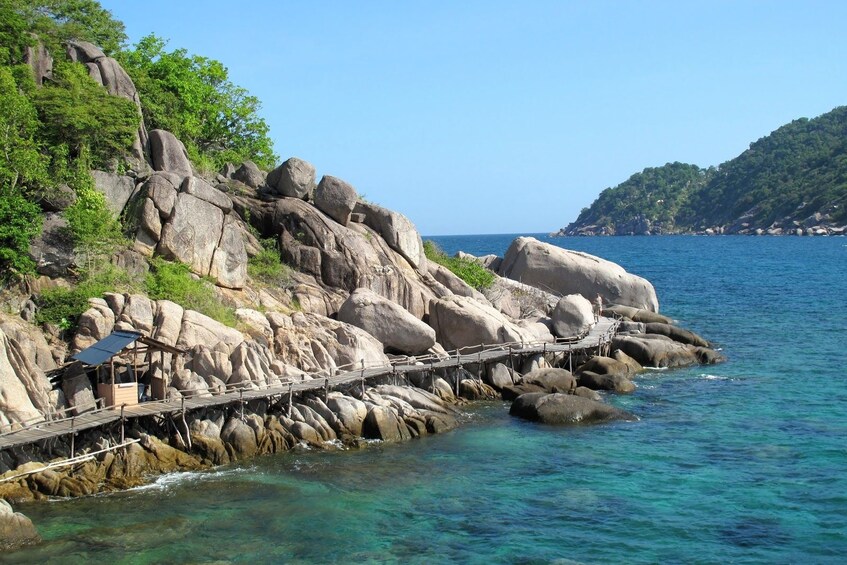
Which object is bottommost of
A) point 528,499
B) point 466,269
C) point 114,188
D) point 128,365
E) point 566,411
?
point 528,499

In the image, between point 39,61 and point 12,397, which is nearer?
point 12,397

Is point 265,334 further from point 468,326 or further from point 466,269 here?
point 466,269

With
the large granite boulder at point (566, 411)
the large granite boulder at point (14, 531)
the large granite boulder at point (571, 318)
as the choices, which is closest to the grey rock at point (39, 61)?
Result: the large granite boulder at point (14, 531)

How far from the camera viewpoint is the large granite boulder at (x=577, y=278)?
55.1m

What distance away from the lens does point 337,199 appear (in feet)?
143

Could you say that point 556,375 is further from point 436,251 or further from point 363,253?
point 436,251

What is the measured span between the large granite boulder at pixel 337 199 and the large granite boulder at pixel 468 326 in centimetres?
642

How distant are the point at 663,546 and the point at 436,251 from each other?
107ft

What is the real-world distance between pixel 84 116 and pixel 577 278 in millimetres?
30599

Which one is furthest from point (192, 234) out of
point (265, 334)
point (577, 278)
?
point (577, 278)

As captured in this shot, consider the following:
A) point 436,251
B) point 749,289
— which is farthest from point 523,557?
point 749,289

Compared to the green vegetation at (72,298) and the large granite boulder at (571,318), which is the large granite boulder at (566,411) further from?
the green vegetation at (72,298)

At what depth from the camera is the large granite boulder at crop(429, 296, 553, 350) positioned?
4003cm

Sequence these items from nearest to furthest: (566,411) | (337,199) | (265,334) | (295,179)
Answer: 1. (566,411)
2. (265,334)
3. (337,199)
4. (295,179)
